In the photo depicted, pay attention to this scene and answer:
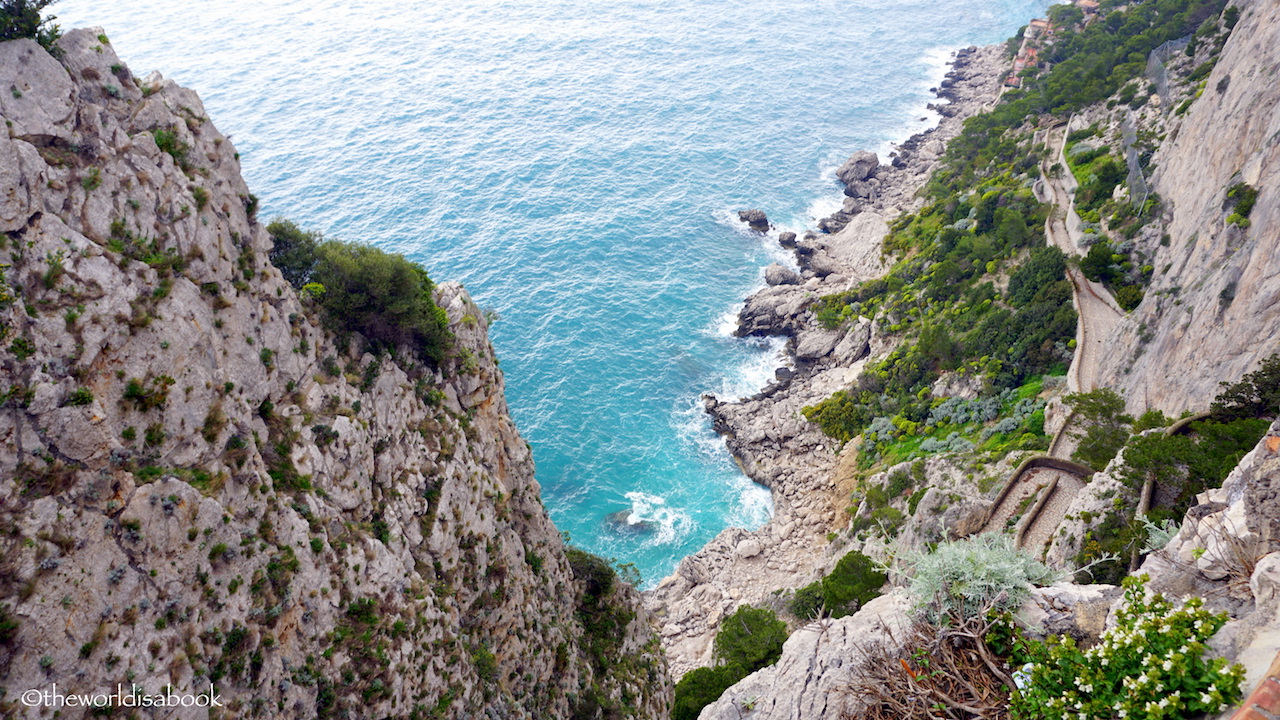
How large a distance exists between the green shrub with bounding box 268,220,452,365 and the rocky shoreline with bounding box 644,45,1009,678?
29.5 metres

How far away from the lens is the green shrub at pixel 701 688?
34000 mm

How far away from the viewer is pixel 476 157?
337 ft

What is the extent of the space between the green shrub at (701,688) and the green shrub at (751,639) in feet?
2.99

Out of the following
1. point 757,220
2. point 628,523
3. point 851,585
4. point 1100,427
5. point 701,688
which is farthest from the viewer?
point 757,220

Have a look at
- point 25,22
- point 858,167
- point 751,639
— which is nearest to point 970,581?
point 751,639

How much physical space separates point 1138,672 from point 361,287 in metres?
28.2

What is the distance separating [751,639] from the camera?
3762 centimetres

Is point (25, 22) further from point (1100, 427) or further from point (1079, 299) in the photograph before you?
point (1079, 299)

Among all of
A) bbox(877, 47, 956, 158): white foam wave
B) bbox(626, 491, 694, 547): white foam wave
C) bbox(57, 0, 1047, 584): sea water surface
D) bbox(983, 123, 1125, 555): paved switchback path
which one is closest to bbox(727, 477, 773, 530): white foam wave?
bbox(57, 0, 1047, 584): sea water surface

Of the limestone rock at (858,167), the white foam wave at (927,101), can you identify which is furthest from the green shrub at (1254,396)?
the white foam wave at (927,101)

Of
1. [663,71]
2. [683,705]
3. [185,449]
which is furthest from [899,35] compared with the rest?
[185,449]

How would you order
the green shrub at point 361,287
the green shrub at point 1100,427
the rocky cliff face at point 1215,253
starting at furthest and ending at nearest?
the green shrub at point 1100,427, the rocky cliff face at point 1215,253, the green shrub at point 361,287

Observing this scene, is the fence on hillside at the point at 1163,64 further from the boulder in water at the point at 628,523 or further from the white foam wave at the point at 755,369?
the boulder in water at the point at 628,523

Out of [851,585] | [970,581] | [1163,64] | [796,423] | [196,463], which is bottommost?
[796,423]
